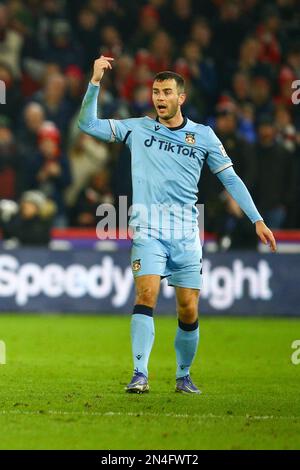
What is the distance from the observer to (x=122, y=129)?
934 centimetres

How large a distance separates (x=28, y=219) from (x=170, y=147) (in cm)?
793

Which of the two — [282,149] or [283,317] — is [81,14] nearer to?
[282,149]

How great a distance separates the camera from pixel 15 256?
53.8 feet

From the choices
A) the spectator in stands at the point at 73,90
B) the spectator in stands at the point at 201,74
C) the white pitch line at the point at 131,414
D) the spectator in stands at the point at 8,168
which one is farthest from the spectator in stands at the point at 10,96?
the white pitch line at the point at 131,414

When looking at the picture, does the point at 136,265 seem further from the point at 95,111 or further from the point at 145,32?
the point at 145,32

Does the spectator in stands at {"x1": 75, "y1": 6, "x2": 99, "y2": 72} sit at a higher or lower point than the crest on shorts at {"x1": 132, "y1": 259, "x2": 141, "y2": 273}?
higher

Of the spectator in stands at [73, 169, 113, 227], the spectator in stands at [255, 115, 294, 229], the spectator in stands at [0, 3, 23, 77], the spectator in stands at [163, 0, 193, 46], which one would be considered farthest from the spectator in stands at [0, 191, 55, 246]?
the spectator in stands at [163, 0, 193, 46]

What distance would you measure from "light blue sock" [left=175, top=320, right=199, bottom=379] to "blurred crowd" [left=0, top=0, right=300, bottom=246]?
777 centimetres

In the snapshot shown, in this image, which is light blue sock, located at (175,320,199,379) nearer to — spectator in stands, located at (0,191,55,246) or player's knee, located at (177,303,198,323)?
player's knee, located at (177,303,198,323)

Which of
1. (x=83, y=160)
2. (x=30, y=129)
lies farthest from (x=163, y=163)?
(x=30, y=129)

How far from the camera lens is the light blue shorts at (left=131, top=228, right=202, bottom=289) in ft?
29.9

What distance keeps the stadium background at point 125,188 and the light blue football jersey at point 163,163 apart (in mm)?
1469

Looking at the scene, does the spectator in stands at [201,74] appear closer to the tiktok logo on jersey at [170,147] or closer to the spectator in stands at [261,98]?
the spectator in stands at [261,98]
